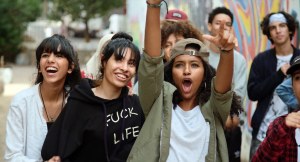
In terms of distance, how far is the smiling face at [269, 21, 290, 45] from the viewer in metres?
5.03

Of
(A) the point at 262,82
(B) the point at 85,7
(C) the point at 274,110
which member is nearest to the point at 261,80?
(A) the point at 262,82

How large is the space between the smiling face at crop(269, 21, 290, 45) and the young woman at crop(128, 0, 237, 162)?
6.36 feet

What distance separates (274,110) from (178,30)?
1.14 metres

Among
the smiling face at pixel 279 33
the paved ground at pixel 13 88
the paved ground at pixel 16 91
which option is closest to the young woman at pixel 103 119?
the paved ground at pixel 16 91

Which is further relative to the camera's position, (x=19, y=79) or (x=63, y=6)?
(x=63, y=6)

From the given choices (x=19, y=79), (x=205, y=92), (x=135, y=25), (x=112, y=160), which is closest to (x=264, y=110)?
(x=205, y=92)

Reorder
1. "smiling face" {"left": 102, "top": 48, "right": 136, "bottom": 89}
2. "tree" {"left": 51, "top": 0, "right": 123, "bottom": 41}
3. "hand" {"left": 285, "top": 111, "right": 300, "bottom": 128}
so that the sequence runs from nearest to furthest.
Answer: "hand" {"left": 285, "top": 111, "right": 300, "bottom": 128} < "smiling face" {"left": 102, "top": 48, "right": 136, "bottom": 89} < "tree" {"left": 51, "top": 0, "right": 123, "bottom": 41}

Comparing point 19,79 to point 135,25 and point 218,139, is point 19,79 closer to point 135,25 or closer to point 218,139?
point 135,25

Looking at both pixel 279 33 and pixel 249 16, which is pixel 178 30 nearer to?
pixel 279 33

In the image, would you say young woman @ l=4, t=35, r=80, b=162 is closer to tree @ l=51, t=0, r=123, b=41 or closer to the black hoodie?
the black hoodie

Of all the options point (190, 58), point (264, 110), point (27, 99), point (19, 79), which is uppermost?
point (190, 58)

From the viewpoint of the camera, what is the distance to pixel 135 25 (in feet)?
44.0

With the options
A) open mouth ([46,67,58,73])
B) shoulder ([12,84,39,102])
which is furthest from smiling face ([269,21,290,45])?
shoulder ([12,84,39,102])

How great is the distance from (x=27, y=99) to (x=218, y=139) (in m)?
1.22
